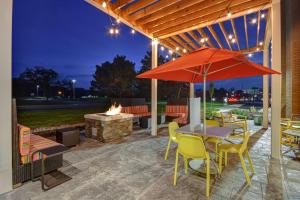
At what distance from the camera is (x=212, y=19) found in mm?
4031

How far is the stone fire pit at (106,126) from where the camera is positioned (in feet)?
14.8

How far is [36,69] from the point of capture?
14562 millimetres

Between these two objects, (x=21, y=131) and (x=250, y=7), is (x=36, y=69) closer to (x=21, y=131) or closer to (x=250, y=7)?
(x=21, y=131)

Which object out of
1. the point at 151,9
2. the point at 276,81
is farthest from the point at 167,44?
the point at 276,81

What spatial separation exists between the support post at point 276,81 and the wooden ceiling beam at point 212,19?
300mm

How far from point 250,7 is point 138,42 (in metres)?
24.1

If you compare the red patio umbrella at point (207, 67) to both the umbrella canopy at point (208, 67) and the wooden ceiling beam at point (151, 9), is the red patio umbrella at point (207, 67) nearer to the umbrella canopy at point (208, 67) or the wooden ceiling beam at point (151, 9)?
the umbrella canopy at point (208, 67)

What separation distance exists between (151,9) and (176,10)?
621 millimetres

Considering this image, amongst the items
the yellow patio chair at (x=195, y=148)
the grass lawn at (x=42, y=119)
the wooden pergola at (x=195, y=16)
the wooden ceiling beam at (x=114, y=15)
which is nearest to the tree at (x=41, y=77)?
the grass lawn at (x=42, y=119)

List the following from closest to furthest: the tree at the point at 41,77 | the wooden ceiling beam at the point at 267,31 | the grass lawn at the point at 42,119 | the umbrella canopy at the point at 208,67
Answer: the umbrella canopy at the point at 208,67 < the wooden ceiling beam at the point at 267,31 < the grass lawn at the point at 42,119 < the tree at the point at 41,77

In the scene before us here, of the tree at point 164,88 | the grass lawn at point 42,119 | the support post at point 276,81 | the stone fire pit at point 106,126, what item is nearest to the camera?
the support post at point 276,81

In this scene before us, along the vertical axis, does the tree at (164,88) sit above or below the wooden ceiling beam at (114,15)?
below
